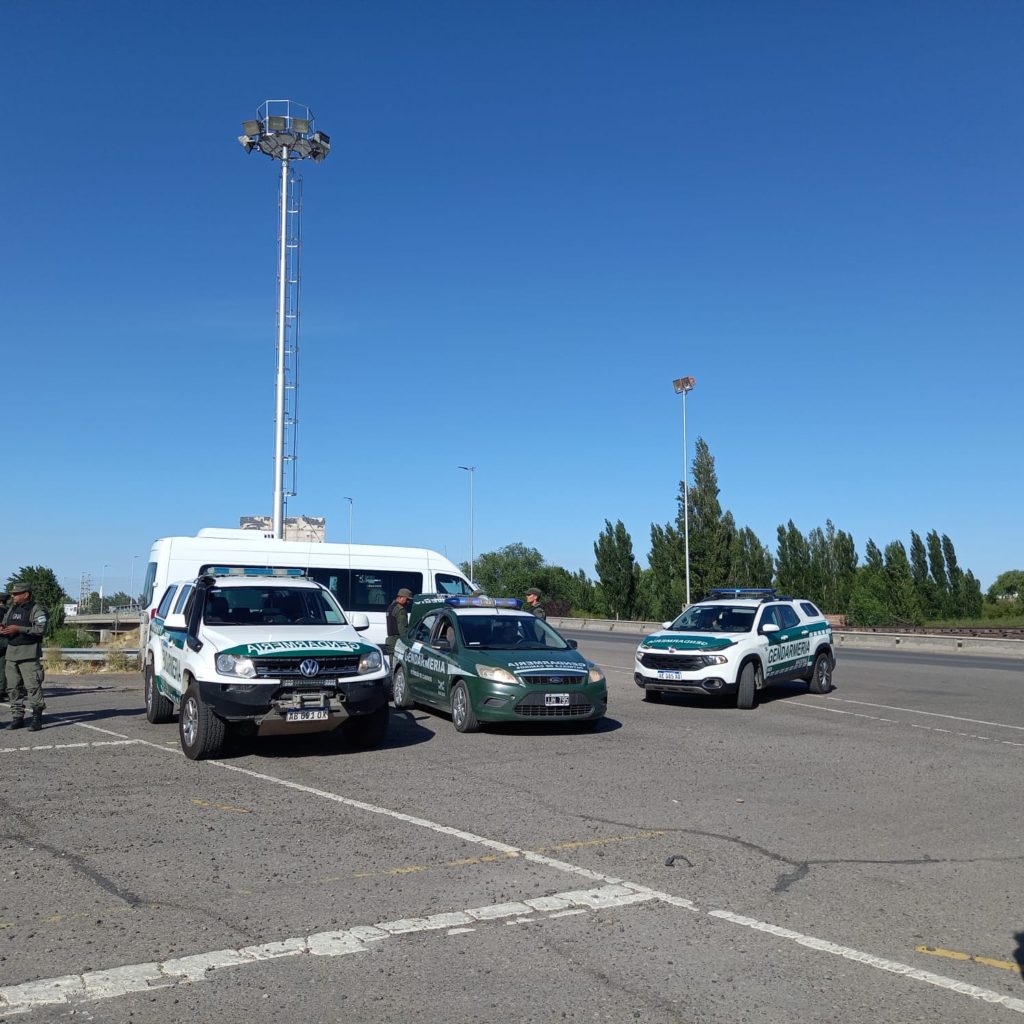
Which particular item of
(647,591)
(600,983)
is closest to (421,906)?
(600,983)

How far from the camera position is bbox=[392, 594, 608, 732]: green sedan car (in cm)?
1230

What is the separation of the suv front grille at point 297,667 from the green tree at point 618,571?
6051 centimetres

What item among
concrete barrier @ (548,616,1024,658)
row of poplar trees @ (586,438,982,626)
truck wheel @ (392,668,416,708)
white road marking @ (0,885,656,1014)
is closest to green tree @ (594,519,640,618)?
row of poplar trees @ (586,438,982,626)

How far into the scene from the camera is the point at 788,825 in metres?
7.79

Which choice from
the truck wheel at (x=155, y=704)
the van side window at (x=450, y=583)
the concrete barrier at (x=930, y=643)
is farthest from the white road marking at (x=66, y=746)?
the concrete barrier at (x=930, y=643)

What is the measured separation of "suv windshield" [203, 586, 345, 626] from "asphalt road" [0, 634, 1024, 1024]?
139 cm

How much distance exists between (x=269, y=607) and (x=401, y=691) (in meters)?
3.85

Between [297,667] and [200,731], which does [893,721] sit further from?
[200,731]

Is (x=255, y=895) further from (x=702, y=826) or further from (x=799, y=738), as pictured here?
(x=799, y=738)

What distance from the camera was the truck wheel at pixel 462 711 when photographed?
12516 mm

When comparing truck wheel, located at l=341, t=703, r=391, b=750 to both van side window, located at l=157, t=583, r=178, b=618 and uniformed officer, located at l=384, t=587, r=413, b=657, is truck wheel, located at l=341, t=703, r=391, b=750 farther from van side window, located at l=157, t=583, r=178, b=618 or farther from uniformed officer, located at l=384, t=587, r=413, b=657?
uniformed officer, located at l=384, t=587, r=413, b=657

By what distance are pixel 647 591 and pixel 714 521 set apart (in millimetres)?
11131

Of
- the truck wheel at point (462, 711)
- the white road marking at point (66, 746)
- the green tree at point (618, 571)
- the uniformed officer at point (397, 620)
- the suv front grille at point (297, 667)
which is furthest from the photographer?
the green tree at point (618, 571)

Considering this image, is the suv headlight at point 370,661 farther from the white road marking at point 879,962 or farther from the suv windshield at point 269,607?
the white road marking at point 879,962
